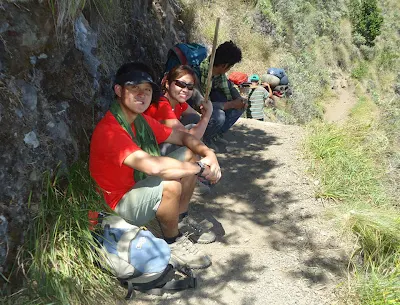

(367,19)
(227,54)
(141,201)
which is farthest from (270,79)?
(367,19)

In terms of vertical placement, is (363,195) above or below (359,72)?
above

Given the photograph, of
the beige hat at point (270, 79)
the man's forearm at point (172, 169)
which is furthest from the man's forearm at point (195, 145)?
the beige hat at point (270, 79)

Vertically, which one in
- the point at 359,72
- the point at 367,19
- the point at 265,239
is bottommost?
the point at 359,72

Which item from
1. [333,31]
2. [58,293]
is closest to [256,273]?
[58,293]

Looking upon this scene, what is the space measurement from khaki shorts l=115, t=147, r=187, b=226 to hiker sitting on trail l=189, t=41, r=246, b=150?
1705 millimetres

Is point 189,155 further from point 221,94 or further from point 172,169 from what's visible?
point 221,94

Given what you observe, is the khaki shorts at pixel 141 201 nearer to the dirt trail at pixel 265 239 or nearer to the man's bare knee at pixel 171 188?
the man's bare knee at pixel 171 188

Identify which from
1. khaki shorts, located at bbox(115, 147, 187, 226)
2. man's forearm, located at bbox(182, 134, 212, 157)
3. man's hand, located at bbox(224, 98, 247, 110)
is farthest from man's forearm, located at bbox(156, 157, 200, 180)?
man's hand, located at bbox(224, 98, 247, 110)

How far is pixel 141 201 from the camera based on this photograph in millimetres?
2715

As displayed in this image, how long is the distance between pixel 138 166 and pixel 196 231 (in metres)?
1.08

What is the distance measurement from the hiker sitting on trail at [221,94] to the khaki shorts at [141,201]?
170 cm

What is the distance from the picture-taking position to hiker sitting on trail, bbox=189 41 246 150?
443cm

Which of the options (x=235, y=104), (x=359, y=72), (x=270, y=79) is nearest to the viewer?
(x=235, y=104)

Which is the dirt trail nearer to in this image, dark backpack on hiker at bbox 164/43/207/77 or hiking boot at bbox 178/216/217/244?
hiking boot at bbox 178/216/217/244
